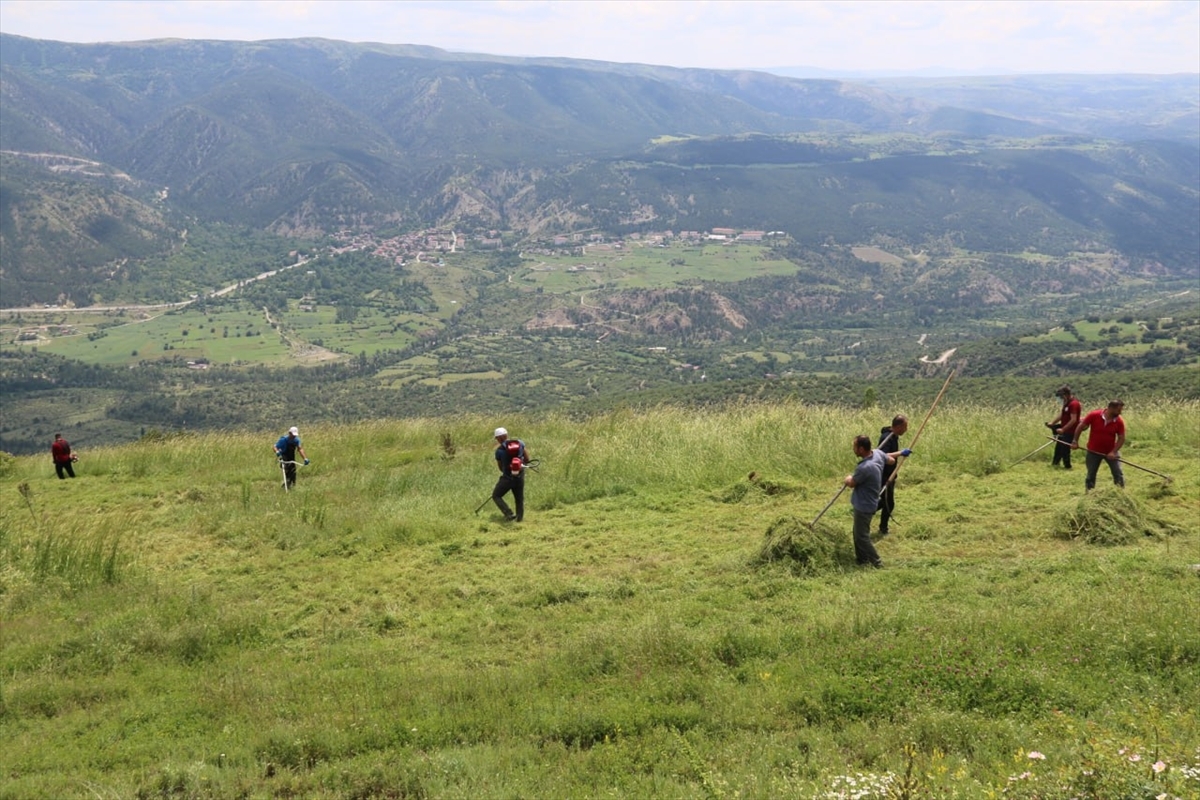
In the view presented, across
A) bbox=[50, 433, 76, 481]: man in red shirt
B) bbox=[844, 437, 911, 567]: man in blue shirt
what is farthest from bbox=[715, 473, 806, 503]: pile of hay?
bbox=[50, 433, 76, 481]: man in red shirt

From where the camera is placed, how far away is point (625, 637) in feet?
24.6

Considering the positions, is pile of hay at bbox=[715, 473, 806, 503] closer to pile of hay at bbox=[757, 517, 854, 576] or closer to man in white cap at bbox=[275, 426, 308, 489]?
pile of hay at bbox=[757, 517, 854, 576]

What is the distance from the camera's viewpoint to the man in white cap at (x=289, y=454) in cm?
1537

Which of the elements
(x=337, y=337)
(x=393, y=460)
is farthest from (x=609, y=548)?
(x=337, y=337)

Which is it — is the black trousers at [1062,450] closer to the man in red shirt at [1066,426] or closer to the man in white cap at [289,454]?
the man in red shirt at [1066,426]

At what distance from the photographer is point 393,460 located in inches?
690

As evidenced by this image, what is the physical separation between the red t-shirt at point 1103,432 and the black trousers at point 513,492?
949cm

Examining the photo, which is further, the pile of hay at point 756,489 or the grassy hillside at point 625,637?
the pile of hay at point 756,489

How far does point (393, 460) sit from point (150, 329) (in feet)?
454

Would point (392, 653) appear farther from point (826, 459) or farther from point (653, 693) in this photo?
point (826, 459)

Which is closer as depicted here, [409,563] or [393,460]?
[409,563]

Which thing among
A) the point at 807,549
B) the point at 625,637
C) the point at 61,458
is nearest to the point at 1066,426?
the point at 807,549

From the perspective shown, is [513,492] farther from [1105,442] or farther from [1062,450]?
[1062,450]

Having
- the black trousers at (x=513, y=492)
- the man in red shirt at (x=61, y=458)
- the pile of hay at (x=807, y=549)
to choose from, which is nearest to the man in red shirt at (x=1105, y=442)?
the pile of hay at (x=807, y=549)
